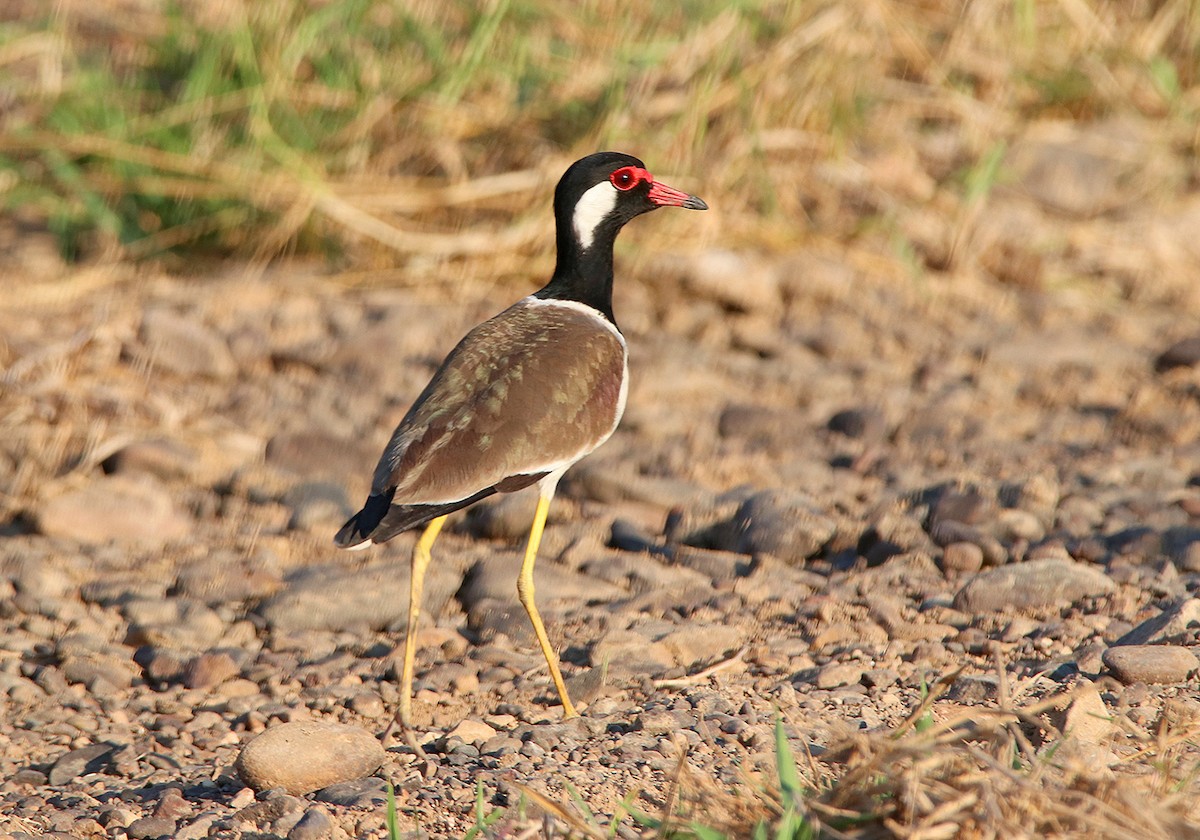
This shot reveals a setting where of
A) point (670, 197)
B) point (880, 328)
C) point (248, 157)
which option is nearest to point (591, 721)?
point (670, 197)

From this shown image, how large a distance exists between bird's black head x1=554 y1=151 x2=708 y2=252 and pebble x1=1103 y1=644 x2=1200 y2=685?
2010 millimetres

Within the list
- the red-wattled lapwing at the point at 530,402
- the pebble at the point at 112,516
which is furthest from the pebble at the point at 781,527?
the pebble at the point at 112,516

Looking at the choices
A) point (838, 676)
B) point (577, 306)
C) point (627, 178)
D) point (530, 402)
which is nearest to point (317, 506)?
point (577, 306)

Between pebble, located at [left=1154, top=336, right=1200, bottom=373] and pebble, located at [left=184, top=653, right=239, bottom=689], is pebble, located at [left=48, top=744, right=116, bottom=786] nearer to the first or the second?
pebble, located at [left=184, top=653, right=239, bottom=689]

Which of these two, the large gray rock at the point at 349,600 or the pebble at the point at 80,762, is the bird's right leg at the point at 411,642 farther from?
the pebble at the point at 80,762

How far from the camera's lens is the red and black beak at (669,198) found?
4.72 meters

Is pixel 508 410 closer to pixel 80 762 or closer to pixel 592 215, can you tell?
pixel 592 215

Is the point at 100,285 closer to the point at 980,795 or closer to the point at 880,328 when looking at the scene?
the point at 880,328

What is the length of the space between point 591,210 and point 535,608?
130 cm

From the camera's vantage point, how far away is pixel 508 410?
4004 mm

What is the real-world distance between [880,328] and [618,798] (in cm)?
404

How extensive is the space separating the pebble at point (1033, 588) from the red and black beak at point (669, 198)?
1.47 metres

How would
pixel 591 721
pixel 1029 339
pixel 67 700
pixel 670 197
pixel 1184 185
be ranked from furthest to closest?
pixel 1184 185, pixel 1029 339, pixel 670 197, pixel 67 700, pixel 591 721

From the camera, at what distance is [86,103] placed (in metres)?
7.12
